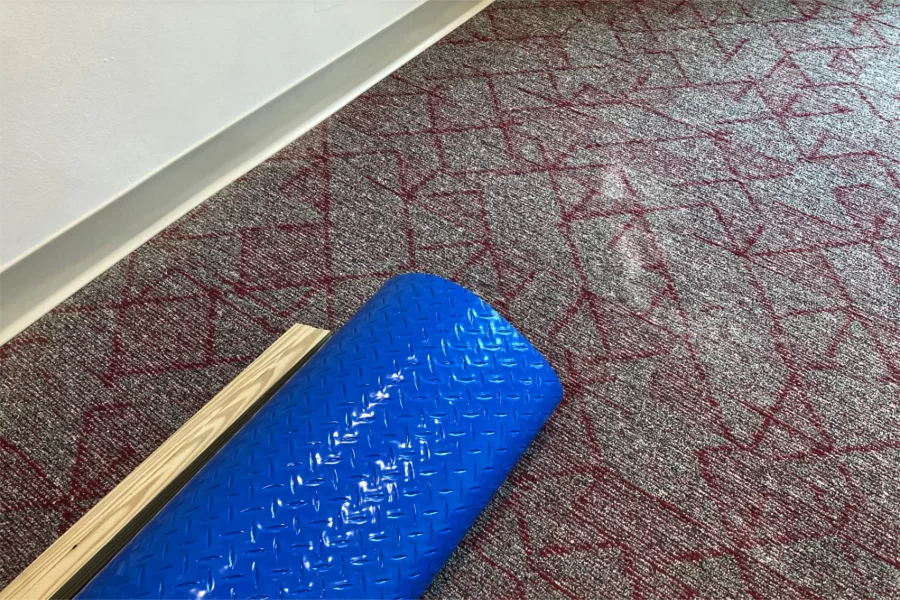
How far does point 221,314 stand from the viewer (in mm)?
1415

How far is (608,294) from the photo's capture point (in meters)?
1.45

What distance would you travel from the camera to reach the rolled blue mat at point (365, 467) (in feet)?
2.62

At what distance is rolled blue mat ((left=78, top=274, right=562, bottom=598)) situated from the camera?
0.80m

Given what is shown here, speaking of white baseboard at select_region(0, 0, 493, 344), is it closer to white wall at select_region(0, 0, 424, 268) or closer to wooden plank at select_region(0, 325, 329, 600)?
white wall at select_region(0, 0, 424, 268)

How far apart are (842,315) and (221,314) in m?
1.31

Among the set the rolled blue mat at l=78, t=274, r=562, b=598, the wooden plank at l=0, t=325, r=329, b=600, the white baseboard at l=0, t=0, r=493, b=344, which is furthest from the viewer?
the white baseboard at l=0, t=0, r=493, b=344

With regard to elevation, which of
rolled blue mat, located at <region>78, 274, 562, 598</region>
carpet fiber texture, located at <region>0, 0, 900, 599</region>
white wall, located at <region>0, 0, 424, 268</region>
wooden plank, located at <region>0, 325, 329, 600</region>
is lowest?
carpet fiber texture, located at <region>0, 0, 900, 599</region>

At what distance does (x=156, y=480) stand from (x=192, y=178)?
80 cm

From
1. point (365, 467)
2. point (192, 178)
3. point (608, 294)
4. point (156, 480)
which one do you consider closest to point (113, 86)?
point (192, 178)

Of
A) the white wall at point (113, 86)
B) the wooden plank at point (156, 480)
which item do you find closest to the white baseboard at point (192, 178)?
the white wall at point (113, 86)

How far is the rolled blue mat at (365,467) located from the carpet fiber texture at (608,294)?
0.22 meters

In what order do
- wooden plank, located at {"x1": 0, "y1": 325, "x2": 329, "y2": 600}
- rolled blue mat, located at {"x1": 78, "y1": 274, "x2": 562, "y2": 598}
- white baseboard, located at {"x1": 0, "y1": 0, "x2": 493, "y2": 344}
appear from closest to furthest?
1. rolled blue mat, located at {"x1": 78, "y1": 274, "x2": 562, "y2": 598}
2. wooden plank, located at {"x1": 0, "y1": 325, "x2": 329, "y2": 600}
3. white baseboard, located at {"x1": 0, "y1": 0, "x2": 493, "y2": 344}

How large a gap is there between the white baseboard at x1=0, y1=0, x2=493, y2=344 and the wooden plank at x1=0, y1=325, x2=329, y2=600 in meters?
0.52

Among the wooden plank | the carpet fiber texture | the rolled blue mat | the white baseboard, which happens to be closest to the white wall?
the white baseboard
